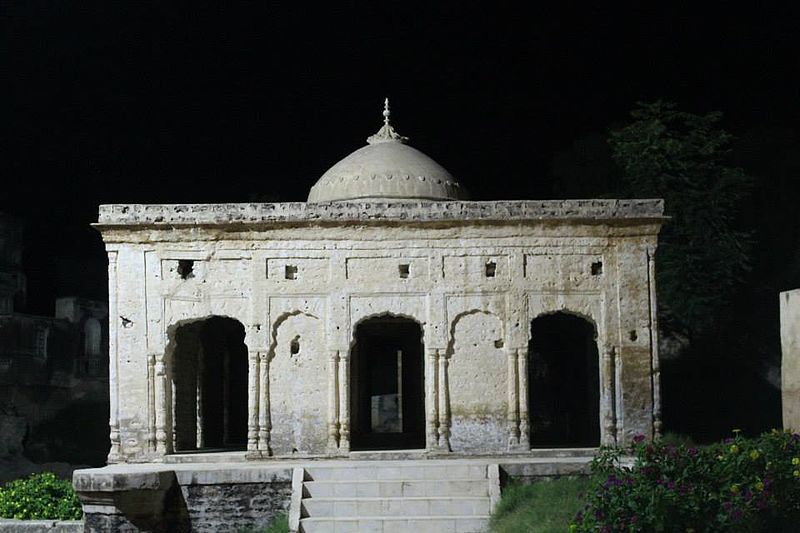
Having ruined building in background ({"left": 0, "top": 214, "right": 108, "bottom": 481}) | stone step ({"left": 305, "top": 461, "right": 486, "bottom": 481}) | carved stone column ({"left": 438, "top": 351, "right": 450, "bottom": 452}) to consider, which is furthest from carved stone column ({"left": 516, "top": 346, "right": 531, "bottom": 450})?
ruined building in background ({"left": 0, "top": 214, "right": 108, "bottom": 481})

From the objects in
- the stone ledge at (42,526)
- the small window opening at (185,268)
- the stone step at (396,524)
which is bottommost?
the stone ledge at (42,526)

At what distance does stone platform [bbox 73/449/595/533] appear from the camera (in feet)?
53.4

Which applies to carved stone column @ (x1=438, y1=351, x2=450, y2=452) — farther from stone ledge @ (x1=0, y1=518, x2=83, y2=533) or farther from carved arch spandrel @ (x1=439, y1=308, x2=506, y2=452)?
stone ledge @ (x1=0, y1=518, x2=83, y2=533)

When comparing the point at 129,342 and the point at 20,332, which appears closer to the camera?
the point at 129,342

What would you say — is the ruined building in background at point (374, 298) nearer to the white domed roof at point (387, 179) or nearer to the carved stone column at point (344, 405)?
the carved stone column at point (344, 405)

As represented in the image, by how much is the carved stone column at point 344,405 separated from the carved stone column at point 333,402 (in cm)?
7

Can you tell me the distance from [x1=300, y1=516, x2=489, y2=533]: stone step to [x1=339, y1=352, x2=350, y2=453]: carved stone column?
3577 mm

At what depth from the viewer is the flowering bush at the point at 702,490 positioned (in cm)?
1257

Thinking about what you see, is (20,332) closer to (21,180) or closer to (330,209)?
(21,180)

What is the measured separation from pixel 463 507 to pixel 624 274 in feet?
18.1

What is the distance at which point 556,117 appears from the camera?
38594 mm

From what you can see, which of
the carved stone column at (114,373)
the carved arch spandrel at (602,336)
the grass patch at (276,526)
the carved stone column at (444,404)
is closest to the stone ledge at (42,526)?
the carved stone column at (114,373)

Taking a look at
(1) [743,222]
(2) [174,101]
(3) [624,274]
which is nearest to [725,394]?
(1) [743,222]

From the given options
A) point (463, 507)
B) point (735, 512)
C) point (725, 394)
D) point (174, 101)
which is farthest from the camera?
point (174, 101)
